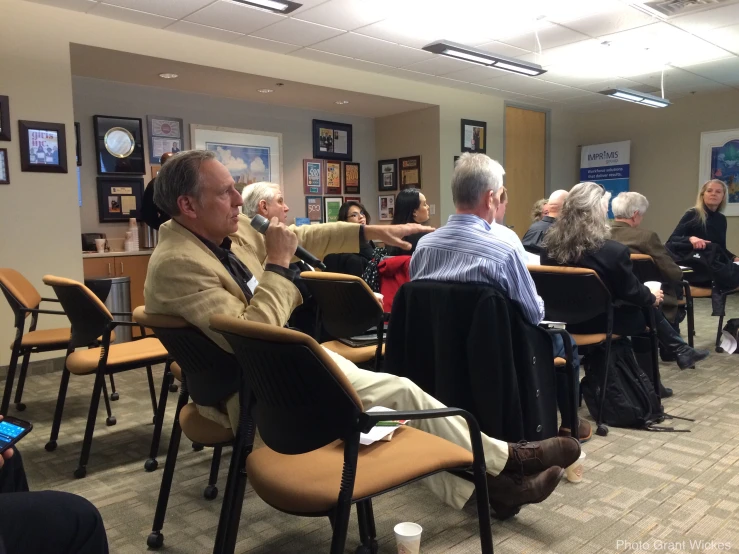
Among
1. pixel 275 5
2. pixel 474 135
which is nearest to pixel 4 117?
pixel 275 5

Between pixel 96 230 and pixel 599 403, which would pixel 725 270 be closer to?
pixel 599 403

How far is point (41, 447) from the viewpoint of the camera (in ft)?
9.28

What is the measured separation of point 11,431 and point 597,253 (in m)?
2.53

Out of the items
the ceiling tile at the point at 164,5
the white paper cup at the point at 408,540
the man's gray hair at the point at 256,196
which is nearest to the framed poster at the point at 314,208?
the ceiling tile at the point at 164,5

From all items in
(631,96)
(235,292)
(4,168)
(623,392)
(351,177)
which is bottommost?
(623,392)

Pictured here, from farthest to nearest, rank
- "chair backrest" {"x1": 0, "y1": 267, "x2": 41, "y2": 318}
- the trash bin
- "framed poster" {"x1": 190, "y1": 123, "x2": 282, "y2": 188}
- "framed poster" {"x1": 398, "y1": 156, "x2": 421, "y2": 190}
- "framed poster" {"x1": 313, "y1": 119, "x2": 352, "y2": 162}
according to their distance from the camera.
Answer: "framed poster" {"x1": 398, "y1": 156, "x2": 421, "y2": 190}, "framed poster" {"x1": 313, "y1": 119, "x2": 352, "y2": 162}, "framed poster" {"x1": 190, "y1": 123, "x2": 282, "y2": 188}, the trash bin, "chair backrest" {"x1": 0, "y1": 267, "x2": 41, "y2": 318}

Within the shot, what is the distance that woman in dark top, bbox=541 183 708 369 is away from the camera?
9.41 ft

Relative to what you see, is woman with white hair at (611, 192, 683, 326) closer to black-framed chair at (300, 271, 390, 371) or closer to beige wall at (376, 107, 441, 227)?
black-framed chair at (300, 271, 390, 371)

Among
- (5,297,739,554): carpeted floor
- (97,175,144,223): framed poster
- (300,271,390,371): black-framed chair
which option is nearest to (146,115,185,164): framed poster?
(97,175,144,223): framed poster

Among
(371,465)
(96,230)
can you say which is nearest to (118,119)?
(96,230)

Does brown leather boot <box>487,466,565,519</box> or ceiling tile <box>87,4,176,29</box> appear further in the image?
ceiling tile <box>87,4,176,29</box>

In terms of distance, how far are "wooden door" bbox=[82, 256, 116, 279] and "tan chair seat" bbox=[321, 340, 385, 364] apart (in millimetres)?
3332

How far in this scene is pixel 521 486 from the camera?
6.24ft

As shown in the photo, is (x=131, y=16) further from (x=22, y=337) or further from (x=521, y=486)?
(x=521, y=486)
